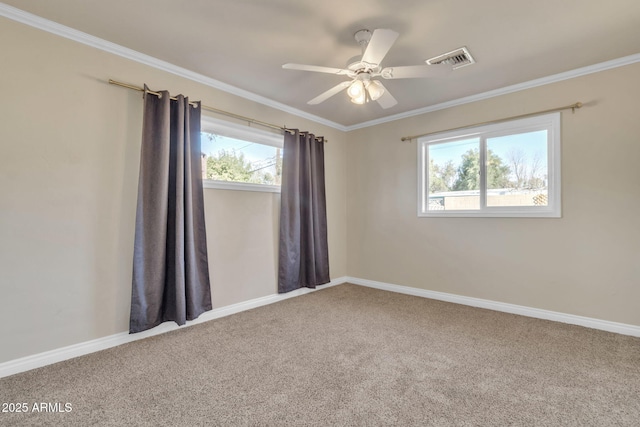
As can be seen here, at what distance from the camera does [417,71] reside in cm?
203

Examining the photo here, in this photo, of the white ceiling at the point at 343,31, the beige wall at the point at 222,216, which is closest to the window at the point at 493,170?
the beige wall at the point at 222,216

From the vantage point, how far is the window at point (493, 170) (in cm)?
297

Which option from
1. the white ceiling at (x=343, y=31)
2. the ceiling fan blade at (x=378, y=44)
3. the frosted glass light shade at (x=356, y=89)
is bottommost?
the frosted glass light shade at (x=356, y=89)

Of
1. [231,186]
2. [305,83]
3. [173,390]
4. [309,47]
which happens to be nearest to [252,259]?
[231,186]

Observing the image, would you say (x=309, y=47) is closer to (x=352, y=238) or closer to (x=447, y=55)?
(x=447, y=55)

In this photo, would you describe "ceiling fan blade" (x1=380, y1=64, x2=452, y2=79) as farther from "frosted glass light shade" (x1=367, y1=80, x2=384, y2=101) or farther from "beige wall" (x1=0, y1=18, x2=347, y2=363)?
"beige wall" (x1=0, y1=18, x2=347, y2=363)

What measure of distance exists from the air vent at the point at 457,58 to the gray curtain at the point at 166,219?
2321mm

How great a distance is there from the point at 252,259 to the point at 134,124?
5.78ft

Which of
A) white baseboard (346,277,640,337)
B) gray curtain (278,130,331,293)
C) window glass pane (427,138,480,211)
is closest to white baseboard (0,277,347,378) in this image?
Result: gray curtain (278,130,331,293)

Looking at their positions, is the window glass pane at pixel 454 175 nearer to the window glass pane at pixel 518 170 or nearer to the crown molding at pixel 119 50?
the window glass pane at pixel 518 170

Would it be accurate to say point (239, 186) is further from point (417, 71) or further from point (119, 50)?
point (417, 71)

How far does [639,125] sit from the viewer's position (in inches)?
98.9

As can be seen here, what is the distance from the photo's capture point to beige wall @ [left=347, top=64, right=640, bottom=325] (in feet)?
8.45

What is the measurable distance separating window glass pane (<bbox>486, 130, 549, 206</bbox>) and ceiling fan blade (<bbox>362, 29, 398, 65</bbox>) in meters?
2.15
